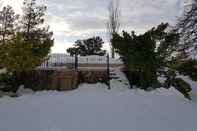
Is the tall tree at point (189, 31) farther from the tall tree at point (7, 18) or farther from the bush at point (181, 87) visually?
the tall tree at point (7, 18)

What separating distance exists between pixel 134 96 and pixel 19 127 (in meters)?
6.55

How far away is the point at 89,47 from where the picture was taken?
45844mm

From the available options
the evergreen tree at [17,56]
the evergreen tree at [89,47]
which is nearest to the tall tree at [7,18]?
the evergreen tree at [17,56]

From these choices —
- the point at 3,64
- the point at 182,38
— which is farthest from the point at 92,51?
the point at 3,64

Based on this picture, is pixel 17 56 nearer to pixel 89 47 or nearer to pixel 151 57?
pixel 151 57

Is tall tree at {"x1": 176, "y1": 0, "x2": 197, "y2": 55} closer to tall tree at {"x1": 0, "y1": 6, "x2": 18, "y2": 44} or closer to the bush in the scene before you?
the bush

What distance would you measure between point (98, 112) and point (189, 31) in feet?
35.7

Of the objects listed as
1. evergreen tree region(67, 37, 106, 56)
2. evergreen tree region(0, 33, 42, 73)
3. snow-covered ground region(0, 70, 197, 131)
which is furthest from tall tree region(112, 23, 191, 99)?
evergreen tree region(67, 37, 106, 56)

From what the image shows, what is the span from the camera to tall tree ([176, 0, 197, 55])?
2022 cm

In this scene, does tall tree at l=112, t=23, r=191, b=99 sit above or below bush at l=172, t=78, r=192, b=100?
above

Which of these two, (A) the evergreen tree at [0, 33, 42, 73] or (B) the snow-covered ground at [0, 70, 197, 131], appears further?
(A) the evergreen tree at [0, 33, 42, 73]

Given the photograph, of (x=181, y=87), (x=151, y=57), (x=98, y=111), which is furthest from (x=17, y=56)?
(x=181, y=87)

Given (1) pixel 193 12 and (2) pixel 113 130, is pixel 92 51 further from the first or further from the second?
(2) pixel 113 130

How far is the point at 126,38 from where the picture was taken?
18375 mm
